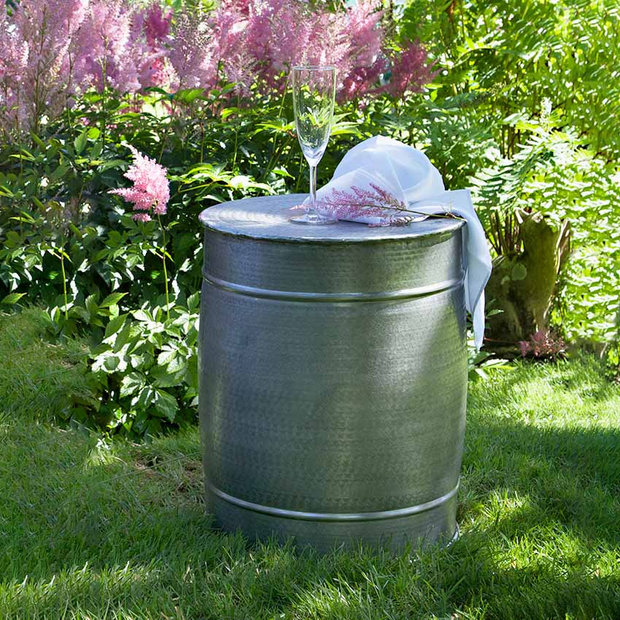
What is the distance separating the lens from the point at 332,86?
2617mm

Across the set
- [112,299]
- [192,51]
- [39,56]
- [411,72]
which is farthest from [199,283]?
[411,72]

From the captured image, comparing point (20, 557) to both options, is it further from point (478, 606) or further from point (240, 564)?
point (478, 606)

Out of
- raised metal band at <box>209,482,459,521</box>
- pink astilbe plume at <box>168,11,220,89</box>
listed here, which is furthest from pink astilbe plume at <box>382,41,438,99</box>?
raised metal band at <box>209,482,459,521</box>

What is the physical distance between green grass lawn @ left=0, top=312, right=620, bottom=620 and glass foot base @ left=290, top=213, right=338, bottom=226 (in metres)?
0.93

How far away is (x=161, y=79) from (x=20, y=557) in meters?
2.74

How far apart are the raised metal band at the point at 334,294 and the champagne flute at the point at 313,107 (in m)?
0.28

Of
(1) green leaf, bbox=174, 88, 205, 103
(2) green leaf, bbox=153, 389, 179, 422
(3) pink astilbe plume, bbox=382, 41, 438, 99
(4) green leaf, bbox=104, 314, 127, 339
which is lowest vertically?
(2) green leaf, bbox=153, 389, 179, 422

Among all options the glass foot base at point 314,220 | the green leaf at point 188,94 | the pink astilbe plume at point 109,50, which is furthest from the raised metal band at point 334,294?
the pink astilbe plume at point 109,50

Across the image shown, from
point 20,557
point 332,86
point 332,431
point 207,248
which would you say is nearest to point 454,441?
point 332,431

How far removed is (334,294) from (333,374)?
0.22 m

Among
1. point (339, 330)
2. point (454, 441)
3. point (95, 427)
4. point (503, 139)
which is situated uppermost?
point (503, 139)

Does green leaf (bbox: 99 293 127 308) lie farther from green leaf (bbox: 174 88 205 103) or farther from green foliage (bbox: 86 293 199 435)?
green leaf (bbox: 174 88 205 103)

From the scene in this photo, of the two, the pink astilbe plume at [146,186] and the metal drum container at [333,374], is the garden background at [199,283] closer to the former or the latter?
the pink astilbe plume at [146,186]

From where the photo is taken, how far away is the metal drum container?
2.41 m
